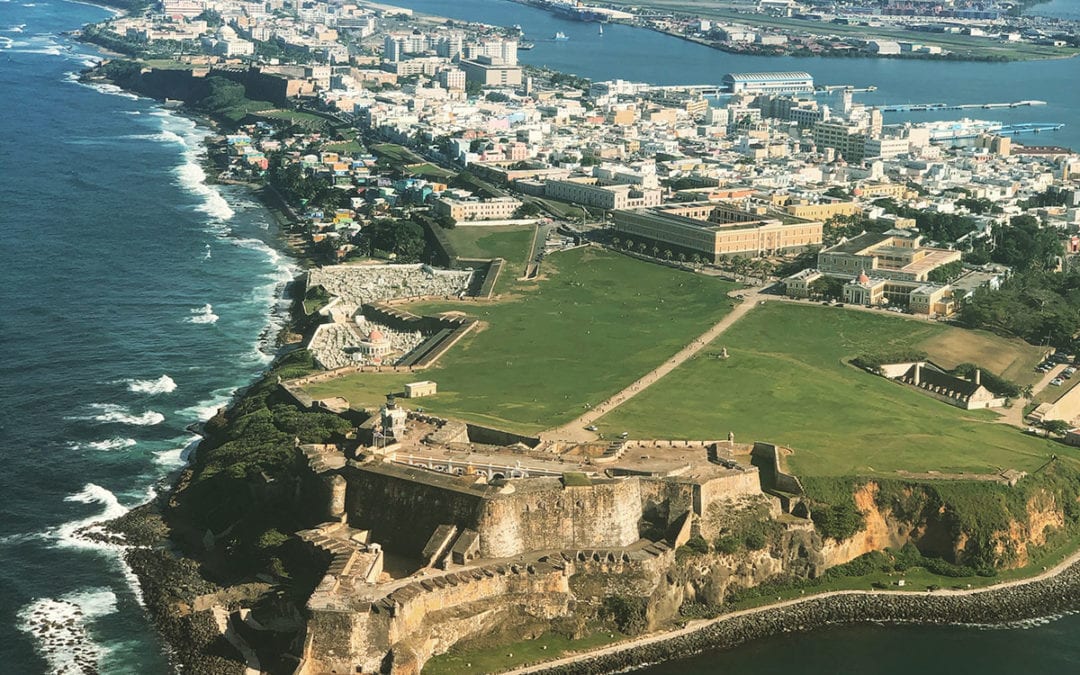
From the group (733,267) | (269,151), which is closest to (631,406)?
(733,267)

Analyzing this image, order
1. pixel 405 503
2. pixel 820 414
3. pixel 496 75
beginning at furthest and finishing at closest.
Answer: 1. pixel 496 75
2. pixel 820 414
3. pixel 405 503

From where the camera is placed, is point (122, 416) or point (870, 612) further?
point (122, 416)

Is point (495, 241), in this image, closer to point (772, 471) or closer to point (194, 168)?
point (194, 168)

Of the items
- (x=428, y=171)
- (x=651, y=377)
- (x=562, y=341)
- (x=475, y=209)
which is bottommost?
(x=428, y=171)

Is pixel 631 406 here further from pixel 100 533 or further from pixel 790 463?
pixel 100 533

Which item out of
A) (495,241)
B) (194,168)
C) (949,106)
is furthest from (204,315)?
(949,106)

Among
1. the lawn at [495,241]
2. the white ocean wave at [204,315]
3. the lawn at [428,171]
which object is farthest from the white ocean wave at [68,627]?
the lawn at [428,171]
